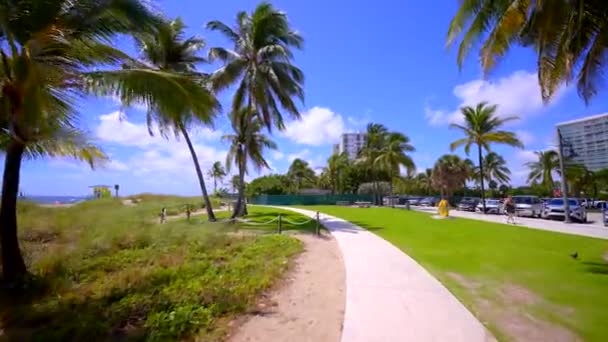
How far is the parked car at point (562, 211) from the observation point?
68.2ft

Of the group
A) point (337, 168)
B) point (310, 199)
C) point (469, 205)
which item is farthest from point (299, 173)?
point (469, 205)

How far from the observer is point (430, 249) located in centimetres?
1008

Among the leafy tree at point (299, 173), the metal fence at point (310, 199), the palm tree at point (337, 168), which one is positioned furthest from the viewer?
the leafy tree at point (299, 173)

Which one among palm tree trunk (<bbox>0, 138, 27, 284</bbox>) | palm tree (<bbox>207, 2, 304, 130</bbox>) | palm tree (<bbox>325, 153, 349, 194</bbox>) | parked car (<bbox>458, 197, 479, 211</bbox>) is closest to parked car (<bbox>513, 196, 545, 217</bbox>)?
parked car (<bbox>458, 197, 479, 211</bbox>)

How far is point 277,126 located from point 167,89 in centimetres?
1526

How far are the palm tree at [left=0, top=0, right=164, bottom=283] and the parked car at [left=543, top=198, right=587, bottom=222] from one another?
25094mm

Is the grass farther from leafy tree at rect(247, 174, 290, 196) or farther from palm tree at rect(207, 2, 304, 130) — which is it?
leafy tree at rect(247, 174, 290, 196)

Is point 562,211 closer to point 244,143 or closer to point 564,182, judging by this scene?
point 564,182

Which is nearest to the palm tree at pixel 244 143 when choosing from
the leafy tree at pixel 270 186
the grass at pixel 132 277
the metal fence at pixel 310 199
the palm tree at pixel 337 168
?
the grass at pixel 132 277

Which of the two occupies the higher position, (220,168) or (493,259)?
(220,168)

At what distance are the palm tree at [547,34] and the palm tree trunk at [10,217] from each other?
35.2ft

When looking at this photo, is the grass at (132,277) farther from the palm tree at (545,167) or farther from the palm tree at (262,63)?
the palm tree at (545,167)

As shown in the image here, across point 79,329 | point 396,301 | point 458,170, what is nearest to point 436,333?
point 396,301

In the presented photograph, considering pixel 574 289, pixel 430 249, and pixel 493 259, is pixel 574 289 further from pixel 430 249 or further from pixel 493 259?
pixel 430 249
